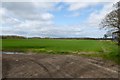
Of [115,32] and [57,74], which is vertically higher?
[115,32]

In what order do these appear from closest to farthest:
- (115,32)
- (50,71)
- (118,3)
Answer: (50,71), (118,3), (115,32)

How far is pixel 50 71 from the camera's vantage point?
13656 mm

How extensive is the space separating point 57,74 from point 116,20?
19.2m

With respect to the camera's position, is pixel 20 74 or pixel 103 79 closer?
pixel 103 79

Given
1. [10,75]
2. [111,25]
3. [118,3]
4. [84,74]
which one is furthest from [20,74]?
[111,25]

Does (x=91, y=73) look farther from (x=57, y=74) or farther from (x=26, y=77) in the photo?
(x=26, y=77)

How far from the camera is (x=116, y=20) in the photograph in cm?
2980

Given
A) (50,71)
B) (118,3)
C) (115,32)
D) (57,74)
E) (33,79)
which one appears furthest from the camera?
(115,32)

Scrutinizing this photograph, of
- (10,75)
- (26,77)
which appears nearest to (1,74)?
(10,75)

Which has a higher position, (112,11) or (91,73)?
(112,11)

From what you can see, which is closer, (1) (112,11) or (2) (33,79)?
(2) (33,79)

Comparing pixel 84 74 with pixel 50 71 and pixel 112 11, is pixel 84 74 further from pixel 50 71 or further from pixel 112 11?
pixel 112 11

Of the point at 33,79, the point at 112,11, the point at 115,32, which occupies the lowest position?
the point at 33,79

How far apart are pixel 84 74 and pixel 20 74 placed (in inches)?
144
